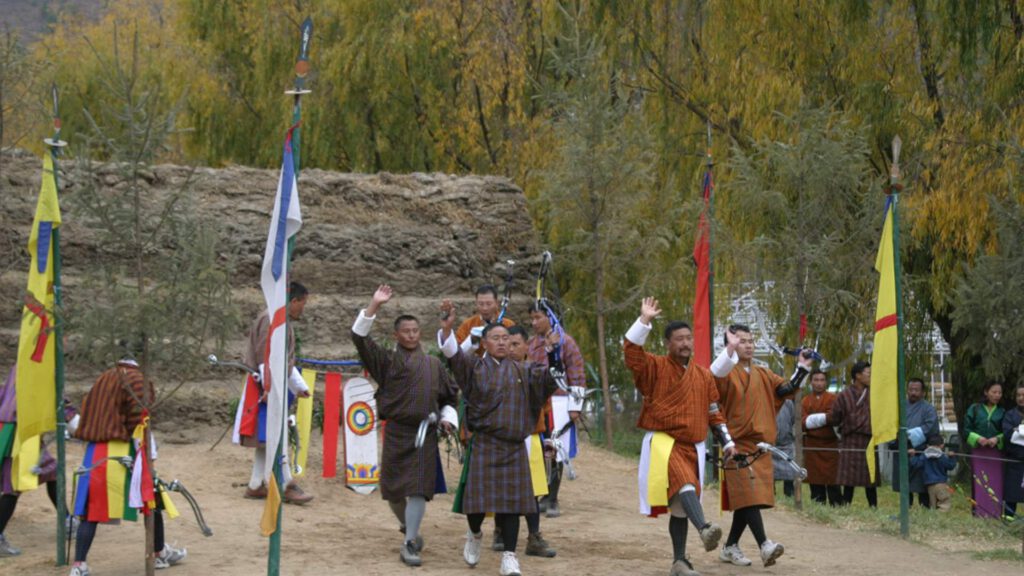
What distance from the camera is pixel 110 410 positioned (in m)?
8.30

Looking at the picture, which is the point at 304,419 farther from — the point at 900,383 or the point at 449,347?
the point at 900,383

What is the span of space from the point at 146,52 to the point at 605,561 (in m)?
17.7

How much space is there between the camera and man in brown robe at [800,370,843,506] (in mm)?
14211

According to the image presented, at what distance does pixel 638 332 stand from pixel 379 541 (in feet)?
9.25

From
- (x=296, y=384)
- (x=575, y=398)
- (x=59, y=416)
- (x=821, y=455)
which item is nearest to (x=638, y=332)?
(x=575, y=398)

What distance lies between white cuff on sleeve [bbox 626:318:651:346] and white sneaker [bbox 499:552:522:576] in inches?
62.9

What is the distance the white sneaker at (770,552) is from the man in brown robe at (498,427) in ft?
5.16

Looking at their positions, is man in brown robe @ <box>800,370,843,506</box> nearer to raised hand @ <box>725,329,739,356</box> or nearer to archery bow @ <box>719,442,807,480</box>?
archery bow @ <box>719,442,807,480</box>

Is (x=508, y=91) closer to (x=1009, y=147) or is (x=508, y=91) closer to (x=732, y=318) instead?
(x=732, y=318)

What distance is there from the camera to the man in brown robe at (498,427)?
8.70 m

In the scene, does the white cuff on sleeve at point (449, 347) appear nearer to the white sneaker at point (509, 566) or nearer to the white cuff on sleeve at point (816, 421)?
the white sneaker at point (509, 566)

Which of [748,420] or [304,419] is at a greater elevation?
[748,420]

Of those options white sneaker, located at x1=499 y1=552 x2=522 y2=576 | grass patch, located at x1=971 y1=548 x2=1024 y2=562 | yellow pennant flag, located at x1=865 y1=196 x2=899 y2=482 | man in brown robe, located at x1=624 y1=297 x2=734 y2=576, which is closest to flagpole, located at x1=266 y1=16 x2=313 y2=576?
white sneaker, located at x1=499 y1=552 x2=522 y2=576

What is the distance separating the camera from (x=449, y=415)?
30.8 feet
